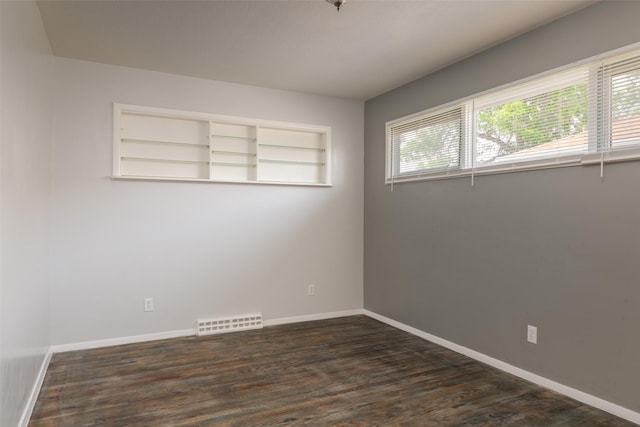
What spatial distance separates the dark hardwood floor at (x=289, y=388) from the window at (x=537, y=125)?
1.55 meters

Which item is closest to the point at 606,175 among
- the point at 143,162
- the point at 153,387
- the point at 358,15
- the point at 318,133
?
the point at 358,15

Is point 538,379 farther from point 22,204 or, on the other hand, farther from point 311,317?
Answer: point 22,204

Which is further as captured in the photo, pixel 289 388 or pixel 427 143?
pixel 427 143

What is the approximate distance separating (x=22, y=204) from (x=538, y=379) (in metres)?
3.37

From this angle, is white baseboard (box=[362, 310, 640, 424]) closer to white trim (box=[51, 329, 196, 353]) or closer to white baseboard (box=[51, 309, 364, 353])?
white baseboard (box=[51, 309, 364, 353])

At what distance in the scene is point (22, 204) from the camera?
209 cm

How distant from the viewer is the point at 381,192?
434 centimetres

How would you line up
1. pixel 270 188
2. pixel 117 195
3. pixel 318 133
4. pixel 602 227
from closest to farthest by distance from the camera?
1. pixel 602 227
2. pixel 117 195
3. pixel 270 188
4. pixel 318 133

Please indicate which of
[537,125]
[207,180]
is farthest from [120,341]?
[537,125]

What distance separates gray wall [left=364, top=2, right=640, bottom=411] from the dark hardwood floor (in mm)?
256

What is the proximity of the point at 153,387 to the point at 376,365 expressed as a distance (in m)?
1.61

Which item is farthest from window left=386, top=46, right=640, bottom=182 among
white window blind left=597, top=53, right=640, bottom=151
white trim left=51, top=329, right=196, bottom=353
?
white trim left=51, top=329, right=196, bottom=353

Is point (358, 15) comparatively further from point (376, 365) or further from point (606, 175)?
point (376, 365)

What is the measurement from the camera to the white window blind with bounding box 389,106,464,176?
3457 millimetres
